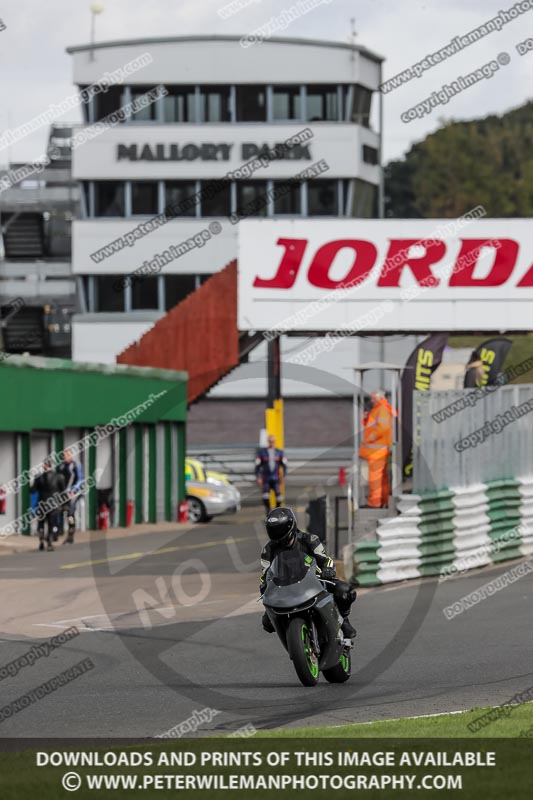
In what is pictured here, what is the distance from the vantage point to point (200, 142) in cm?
6288

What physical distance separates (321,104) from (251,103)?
9.60 feet

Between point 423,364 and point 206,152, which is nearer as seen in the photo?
point 423,364

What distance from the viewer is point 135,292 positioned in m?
63.1

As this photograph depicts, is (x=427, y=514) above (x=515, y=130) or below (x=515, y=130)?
below

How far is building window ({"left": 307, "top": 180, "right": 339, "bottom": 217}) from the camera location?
207 feet

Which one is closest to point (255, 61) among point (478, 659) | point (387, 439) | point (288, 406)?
point (288, 406)

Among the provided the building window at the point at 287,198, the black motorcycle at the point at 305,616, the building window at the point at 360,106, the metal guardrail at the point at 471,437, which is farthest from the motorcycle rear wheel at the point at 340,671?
the building window at the point at 360,106

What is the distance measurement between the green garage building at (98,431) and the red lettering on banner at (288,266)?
352 centimetres

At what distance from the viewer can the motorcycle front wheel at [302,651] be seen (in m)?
11.1

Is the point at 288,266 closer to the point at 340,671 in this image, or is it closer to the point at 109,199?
the point at 340,671

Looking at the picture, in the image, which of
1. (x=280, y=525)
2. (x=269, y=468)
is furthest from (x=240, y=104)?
(x=280, y=525)

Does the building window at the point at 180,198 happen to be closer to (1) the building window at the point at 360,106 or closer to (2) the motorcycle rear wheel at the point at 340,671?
(1) the building window at the point at 360,106
